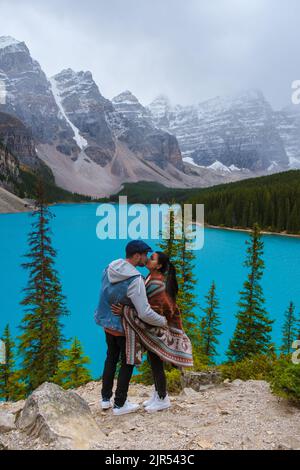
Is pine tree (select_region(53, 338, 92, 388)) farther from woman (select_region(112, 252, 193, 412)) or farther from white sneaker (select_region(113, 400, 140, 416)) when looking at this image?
woman (select_region(112, 252, 193, 412))

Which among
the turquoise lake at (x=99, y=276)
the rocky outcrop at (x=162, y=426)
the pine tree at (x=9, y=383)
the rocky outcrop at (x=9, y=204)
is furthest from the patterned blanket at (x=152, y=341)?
the rocky outcrop at (x=9, y=204)

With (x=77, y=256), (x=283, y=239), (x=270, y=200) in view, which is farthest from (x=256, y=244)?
(x=270, y=200)

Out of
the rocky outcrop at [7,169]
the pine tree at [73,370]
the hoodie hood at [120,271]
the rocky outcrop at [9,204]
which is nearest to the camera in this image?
the hoodie hood at [120,271]

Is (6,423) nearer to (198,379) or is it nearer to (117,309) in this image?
(117,309)

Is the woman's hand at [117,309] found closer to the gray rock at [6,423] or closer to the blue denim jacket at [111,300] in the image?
the blue denim jacket at [111,300]

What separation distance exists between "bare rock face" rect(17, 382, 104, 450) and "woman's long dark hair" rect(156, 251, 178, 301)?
2.19 meters

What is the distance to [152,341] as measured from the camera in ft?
19.2

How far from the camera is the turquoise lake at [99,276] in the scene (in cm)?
2708

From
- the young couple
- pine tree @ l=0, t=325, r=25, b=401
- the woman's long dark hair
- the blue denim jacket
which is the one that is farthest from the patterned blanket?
pine tree @ l=0, t=325, r=25, b=401

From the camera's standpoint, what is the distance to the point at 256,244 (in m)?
21.2

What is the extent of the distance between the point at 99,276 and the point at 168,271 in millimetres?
35225

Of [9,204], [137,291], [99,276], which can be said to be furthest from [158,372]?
[9,204]
